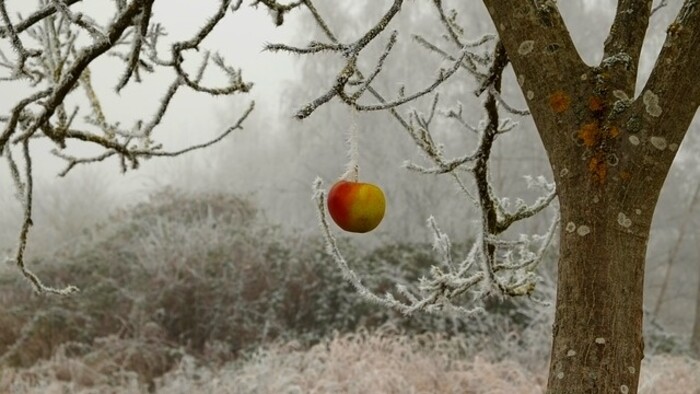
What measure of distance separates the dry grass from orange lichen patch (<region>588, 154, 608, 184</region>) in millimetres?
3331

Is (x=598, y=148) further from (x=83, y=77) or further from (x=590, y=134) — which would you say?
(x=83, y=77)

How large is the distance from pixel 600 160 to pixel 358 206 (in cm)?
30

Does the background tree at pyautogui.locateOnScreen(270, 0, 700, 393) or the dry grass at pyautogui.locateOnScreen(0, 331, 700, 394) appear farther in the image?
the dry grass at pyautogui.locateOnScreen(0, 331, 700, 394)

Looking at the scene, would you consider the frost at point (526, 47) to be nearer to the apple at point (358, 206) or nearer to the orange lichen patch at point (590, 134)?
the orange lichen patch at point (590, 134)

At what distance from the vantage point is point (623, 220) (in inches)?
34.7

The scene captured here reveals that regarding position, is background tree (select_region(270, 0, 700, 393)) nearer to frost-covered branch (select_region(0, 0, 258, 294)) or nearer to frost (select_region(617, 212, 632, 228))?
frost (select_region(617, 212, 632, 228))

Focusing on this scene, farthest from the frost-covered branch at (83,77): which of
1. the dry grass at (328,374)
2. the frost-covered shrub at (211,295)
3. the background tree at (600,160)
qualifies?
the frost-covered shrub at (211,295)

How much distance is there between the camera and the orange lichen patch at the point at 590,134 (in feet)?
2.96

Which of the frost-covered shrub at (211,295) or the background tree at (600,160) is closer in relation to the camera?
the background tree at (600,160)

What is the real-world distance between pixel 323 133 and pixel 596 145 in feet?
45.1

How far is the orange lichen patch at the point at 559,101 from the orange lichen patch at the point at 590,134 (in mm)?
35

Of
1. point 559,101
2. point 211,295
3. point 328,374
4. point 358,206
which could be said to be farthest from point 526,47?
point 211,295

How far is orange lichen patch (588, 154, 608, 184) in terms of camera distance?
0.89 m

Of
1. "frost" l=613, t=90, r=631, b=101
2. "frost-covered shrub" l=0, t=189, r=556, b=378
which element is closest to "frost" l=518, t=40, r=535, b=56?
"frost" l=613, t=90, r=631, b=101
